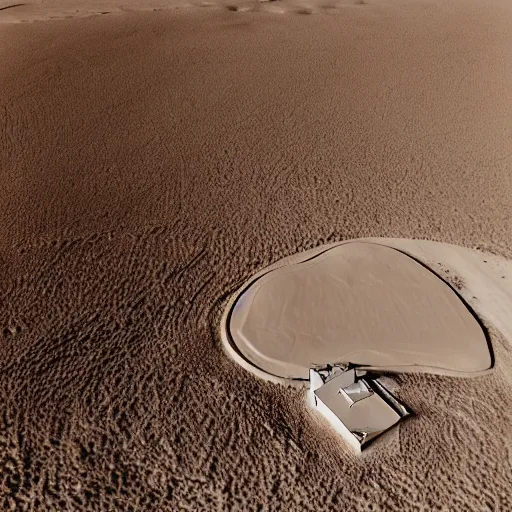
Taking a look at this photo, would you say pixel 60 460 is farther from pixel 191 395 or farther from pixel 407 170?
pixel 407 170

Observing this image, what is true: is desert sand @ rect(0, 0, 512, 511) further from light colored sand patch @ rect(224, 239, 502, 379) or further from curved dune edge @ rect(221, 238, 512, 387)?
light colored sand patch @ rect(224, 239, 502, 379)

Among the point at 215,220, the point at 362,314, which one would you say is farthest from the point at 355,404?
the point at 215,220

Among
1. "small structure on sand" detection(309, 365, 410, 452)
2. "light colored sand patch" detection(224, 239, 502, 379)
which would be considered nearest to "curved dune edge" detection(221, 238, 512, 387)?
"light colored sand patch" detection(224, 239, 502, 379)

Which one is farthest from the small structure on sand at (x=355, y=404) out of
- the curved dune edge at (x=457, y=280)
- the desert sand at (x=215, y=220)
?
the curved dune edge at (x=457, y=280)

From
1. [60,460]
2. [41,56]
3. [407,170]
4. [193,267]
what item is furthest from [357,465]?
[41,56]

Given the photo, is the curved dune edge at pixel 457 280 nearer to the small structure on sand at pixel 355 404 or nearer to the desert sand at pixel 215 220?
the desert sand at pixel 215 220
